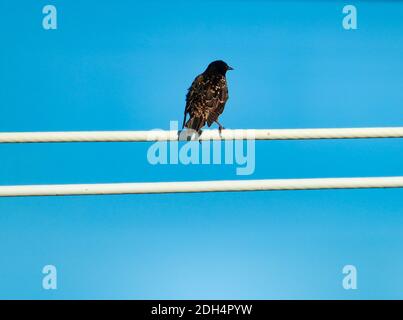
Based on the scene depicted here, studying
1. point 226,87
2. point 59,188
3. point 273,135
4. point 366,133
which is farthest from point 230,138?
point 226,87

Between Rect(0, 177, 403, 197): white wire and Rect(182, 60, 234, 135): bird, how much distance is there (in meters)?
2.54

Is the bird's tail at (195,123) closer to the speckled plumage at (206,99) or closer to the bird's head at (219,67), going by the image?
the speckled plumage at (206,99)

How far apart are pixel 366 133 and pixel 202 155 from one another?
1.20 metres

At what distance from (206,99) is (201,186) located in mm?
3748

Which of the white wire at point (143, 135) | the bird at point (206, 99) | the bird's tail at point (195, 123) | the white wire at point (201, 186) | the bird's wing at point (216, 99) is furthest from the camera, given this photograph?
the bird's wing at point (216, 99)

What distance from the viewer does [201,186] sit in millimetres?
3014

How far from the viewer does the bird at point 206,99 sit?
239 inches

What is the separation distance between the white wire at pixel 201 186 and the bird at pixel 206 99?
2.54m

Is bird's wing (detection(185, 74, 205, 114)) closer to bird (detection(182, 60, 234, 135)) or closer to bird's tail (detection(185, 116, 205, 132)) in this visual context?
bird (detection(182, 60, 234, 135))

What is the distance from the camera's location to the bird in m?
6.07

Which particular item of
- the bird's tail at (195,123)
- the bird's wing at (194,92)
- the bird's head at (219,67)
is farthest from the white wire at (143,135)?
the bird's head at (219,67)

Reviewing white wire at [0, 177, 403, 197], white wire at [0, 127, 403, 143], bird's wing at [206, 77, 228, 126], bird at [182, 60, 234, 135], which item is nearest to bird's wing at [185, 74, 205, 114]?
bird at [182, 60, 234, 135]

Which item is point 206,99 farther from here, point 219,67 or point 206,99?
point 219,67
